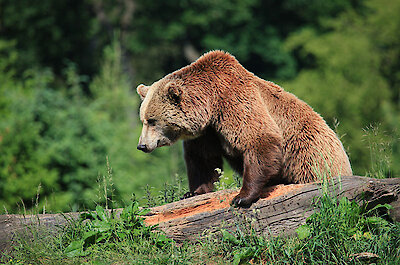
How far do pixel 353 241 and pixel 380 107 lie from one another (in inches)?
734

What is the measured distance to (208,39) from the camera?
28438 mm

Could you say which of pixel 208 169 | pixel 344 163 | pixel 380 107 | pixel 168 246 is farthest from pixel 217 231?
pixel 380 107

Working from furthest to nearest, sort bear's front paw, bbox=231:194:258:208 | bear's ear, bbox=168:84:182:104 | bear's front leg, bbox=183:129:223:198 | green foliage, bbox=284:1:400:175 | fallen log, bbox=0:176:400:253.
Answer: green foliage, bbox=284:1:400:175 < bear's front leg, bbox=183:129:223:198 < bear's ear, bbox=168:84:182:104 < bear's front paw, bbox=231:194:258:208 < fallen log, bbox=0:176:400:253

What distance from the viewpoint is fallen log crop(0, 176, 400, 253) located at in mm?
4699

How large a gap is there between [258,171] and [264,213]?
16.6 inches

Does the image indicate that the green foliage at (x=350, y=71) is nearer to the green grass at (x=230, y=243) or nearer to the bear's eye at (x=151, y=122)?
the bear's eye at (x=151, y=122)

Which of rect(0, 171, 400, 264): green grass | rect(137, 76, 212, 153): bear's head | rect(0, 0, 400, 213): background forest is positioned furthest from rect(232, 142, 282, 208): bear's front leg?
rect(0, 0, 400, 213): background forest

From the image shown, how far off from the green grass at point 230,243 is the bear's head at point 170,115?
0.91 meters

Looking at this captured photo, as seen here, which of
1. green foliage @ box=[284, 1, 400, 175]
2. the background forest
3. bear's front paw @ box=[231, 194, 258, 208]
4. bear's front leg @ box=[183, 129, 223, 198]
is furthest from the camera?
green foliage @ box=[284, 1, 400, 175]

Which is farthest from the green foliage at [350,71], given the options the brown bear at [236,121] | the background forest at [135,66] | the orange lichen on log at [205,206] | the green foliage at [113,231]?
the green foliage at [113,231]

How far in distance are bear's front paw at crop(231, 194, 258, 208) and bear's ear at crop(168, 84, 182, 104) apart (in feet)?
4.19

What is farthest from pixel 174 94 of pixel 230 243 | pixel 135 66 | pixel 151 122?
pixel 135 66

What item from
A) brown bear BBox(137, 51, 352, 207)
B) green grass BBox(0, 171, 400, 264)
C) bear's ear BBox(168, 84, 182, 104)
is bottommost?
green grass BBox(0, 171, 400, 264)

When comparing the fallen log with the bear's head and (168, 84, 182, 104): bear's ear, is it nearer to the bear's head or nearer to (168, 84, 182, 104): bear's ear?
the bear's head
